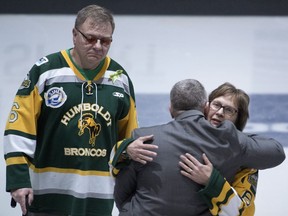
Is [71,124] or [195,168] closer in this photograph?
[195,168]

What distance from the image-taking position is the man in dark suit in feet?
5.79

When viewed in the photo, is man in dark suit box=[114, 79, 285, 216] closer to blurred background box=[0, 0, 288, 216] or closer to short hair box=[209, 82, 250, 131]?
short hair box=[209, 82, 250, 131]

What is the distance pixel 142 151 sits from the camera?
174 cm

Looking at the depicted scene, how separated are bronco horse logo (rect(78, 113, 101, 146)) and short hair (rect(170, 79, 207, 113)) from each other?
0.45m

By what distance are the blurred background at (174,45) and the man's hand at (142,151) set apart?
1993 millimetres

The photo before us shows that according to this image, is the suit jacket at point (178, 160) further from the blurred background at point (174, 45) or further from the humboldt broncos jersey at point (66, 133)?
the blurred background at point (174, 45)

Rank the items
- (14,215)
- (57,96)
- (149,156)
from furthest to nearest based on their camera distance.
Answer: (14,215) → (57,96) → (149,156)

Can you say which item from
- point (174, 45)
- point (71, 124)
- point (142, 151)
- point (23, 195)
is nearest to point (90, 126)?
point (71, 124)

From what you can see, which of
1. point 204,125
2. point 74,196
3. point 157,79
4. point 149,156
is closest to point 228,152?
point 204,125

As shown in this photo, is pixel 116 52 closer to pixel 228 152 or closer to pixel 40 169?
pixel 40 169

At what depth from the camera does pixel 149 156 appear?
1754 millimetres

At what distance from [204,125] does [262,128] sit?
2067 mm

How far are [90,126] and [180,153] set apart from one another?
1.65 feet

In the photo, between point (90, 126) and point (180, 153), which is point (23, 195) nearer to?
point (90, 126)
